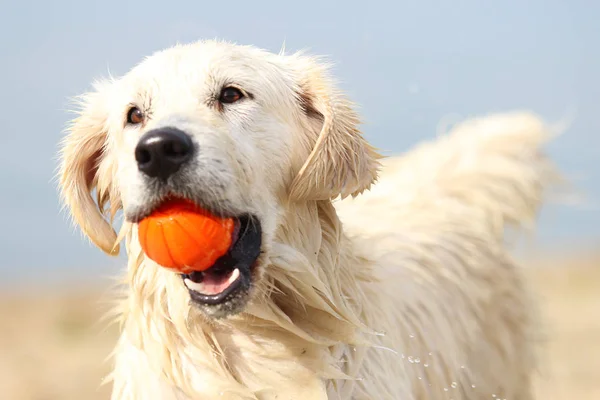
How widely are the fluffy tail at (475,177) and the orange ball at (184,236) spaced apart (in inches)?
84.5

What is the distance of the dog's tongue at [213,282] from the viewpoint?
356cm

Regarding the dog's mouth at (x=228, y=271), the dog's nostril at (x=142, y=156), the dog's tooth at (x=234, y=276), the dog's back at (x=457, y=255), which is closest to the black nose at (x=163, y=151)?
the dog's nostril at (x=142, y=156)

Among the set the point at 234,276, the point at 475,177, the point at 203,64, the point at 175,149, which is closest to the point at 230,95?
the point at 203,64

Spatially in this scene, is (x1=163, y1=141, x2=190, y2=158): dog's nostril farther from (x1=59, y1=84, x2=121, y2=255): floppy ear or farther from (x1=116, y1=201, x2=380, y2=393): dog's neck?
(x1=59, y1=84, x2=121, y2=255): floppy ear

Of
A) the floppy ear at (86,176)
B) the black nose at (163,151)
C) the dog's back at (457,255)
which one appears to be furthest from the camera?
the dog's back at (457,255)

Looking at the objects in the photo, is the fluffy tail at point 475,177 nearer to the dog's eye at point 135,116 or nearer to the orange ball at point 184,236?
the dog's eye at point 135,116

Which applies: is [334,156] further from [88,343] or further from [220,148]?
[88,343]

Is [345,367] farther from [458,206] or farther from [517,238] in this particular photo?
[517,238]

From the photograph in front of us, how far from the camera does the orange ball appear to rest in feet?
11.4

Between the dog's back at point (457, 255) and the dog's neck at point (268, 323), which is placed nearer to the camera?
the dog's neck at point (268, 323)

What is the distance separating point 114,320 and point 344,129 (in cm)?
149

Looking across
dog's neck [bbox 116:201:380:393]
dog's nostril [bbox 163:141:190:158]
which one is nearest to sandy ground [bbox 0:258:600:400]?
dog's neck [bbox 116:201:380:393]

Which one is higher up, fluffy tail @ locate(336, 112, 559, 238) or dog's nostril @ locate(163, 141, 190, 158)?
fluffy tail @ locate(336, 112, 559, 238)

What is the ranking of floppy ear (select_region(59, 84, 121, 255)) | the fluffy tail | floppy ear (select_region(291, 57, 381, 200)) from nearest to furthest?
floppy ear (select_region(291, 57, 381, 200)), floppy ear (select_region(59, 84, 121, 255)), the fluffy tail
